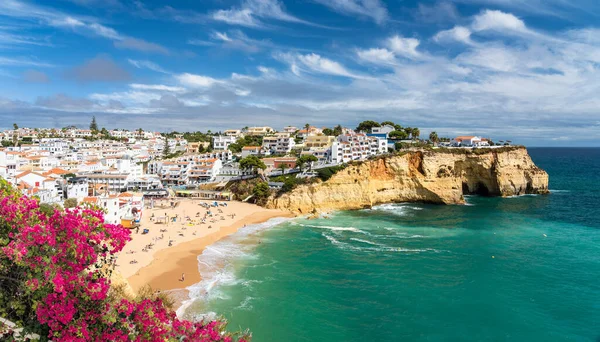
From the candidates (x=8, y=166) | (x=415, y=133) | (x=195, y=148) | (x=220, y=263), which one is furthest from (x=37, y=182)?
(x=415, y=133)

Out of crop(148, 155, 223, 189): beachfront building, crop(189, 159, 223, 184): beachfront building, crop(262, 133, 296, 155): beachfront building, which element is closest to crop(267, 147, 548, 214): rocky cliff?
crop(189, 159, 223, 184): beachfront building

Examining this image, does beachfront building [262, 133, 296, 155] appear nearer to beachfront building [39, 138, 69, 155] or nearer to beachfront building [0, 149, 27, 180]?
beachfront building [0, 149, 27, 180]

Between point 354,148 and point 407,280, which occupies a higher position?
point 354,148

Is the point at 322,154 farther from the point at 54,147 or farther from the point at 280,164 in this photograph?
the point at 54,147

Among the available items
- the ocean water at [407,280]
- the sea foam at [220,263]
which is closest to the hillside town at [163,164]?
the sea foam at [220,263]

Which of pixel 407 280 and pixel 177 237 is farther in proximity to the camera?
pixel 177 237

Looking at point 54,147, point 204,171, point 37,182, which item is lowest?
point 37,182

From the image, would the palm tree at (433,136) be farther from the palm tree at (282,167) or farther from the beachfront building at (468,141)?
the palm tree at (282,167)
